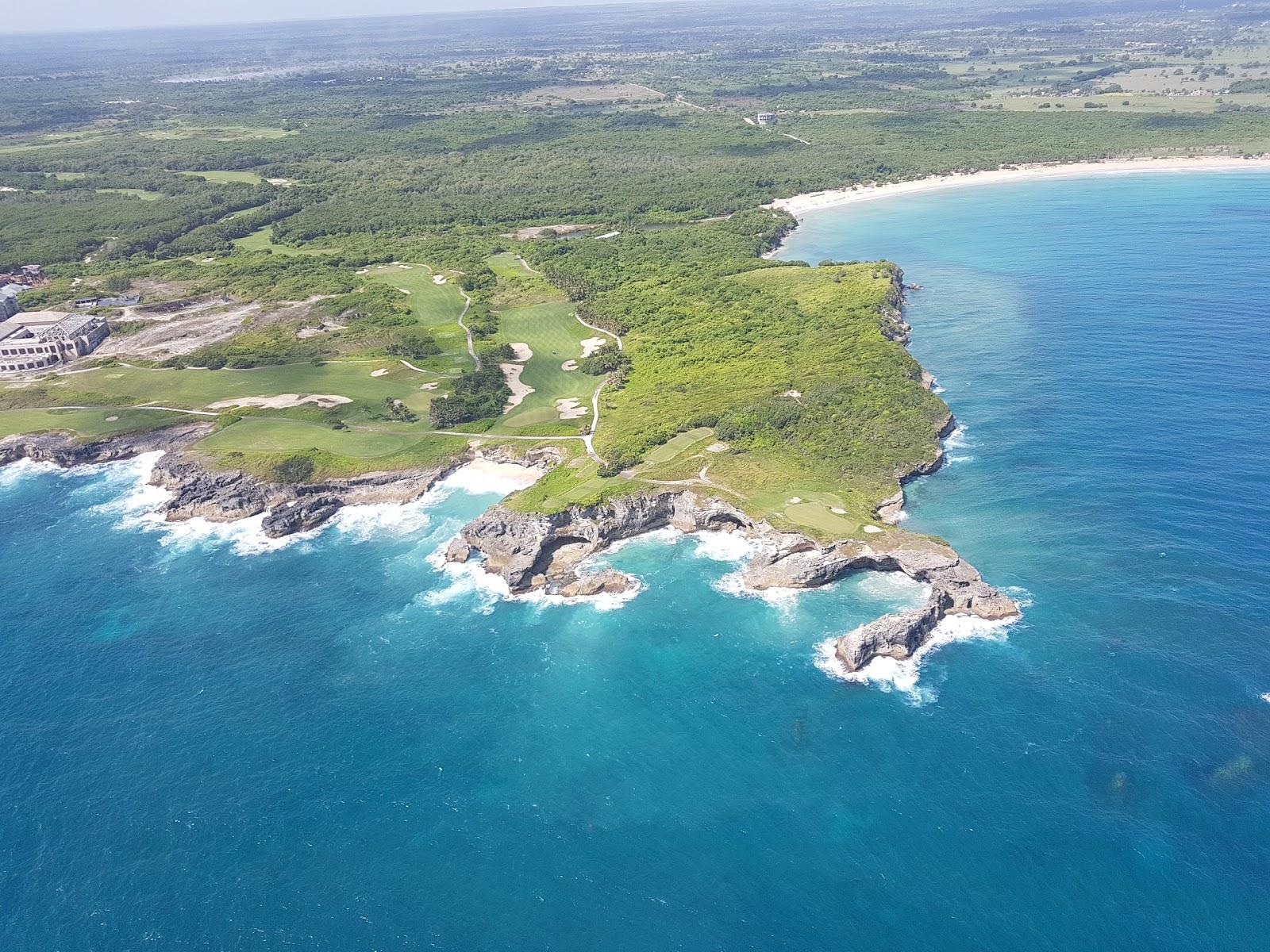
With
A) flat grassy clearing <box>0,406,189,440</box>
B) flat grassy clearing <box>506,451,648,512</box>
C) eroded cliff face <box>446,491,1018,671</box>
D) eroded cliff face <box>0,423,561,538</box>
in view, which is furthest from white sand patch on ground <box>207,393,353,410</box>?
eroded cliff face <box>446,491,1018,671</box>

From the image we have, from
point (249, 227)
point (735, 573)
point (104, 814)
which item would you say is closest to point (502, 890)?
point (104, 814)

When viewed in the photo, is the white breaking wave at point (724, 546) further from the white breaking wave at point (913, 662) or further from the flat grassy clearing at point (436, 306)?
the flat grassy clearing at point (436, 306)

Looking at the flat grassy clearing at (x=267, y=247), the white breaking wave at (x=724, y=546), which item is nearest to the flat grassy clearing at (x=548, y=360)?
the white breaking wave at (x=724, y=546)

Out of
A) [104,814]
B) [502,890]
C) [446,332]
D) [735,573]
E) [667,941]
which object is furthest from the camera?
[446,332]

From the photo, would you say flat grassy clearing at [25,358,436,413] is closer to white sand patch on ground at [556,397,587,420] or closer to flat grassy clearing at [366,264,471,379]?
flat grassy clearing at [366,264,471,379]

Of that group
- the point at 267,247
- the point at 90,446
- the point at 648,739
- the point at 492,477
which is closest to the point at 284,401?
the point at 90,446

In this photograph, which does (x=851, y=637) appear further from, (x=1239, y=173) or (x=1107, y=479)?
(x=1239, y=173)
